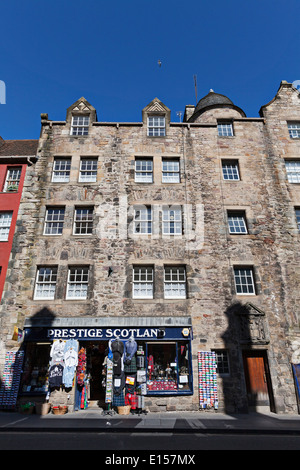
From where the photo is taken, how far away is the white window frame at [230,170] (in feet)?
54.4

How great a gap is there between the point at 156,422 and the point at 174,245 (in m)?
7.65

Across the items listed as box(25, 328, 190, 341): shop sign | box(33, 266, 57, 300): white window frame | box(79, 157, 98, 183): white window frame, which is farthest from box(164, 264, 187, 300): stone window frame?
box(79, 157, 98, 183): white window frame

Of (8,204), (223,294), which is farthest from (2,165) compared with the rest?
(223,294)

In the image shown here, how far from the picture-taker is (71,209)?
15.5 metres

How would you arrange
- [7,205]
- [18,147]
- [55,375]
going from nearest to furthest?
[55,375]
[7,205]
[18,147]

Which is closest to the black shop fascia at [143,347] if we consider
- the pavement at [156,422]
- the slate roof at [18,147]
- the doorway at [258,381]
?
the pavement at [156,422]

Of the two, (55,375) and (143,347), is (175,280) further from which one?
(55,375)

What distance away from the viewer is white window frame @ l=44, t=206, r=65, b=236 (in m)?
15.3

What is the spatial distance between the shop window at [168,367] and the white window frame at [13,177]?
11.2 metres

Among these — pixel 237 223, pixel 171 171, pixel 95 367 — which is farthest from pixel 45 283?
pixel 237 223

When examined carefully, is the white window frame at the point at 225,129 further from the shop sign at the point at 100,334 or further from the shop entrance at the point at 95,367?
the shop entrance at the point at 95,367

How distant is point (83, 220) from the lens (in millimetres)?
15344

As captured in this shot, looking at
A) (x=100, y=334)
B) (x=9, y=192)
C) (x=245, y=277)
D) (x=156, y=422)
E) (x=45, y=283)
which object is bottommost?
(x=156, y=422)

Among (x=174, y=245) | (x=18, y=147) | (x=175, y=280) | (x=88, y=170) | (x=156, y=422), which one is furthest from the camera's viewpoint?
(x=18, y=147)
